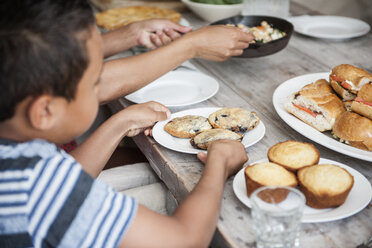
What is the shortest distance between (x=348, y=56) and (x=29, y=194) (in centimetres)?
167

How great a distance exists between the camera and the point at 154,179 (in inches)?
61.6

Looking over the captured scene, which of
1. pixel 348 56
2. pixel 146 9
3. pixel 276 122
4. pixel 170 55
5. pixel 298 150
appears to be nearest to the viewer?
pixel 298 150

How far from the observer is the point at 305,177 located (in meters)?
0.99

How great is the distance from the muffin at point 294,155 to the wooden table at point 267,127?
5.7 inches

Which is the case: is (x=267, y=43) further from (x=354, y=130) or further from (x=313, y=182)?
(x=313, y=182)

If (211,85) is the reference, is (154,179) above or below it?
below

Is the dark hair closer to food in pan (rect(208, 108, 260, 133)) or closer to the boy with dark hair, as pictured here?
the boy with dark hair

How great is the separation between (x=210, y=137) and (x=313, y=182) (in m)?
0.37

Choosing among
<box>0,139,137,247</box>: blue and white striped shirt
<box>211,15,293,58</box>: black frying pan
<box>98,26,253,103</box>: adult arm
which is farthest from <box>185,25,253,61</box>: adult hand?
<box>0,139,137,247</box>: blue and white striped shirt

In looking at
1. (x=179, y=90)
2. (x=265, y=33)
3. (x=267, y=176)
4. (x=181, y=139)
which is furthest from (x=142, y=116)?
(x=265, y=33)

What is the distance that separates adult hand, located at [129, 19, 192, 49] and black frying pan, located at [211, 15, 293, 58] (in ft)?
0.68

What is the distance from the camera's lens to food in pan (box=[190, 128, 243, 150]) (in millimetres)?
1221

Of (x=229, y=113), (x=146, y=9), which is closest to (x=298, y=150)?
(x=229, y=113)

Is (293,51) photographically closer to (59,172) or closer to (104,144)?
(104,144)
